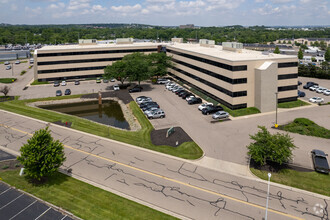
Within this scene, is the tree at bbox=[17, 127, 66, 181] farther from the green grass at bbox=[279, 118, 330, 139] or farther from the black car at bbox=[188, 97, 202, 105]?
the green grass at bbox=[279, 118, 330, 139]

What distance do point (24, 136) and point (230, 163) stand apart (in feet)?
105

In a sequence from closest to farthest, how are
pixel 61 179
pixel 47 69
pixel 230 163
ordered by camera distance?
pixel 61 179 → pixel 230 163 → pixel 47 69

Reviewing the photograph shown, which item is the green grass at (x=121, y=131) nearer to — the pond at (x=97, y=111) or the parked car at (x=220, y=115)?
the pond at (x=97, y=111)

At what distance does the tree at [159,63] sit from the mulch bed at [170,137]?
3720cm

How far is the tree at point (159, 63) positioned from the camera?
246 ft

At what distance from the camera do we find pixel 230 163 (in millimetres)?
30500

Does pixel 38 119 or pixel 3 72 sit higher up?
pixel 3 72

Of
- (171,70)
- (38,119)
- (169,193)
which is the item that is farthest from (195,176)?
(171,70)

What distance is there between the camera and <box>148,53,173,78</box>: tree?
74875 mm

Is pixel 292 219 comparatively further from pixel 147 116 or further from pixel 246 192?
pixel 147 116

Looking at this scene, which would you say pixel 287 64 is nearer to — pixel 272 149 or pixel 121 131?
pixel 272 149

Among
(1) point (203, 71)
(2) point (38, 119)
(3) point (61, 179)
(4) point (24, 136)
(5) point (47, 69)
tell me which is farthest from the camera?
(5) point (47, 69)

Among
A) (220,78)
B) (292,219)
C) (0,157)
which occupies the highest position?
(220,78)

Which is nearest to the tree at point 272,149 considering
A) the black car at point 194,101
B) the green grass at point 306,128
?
the green grass at point 306,128
